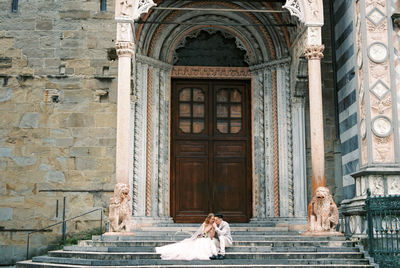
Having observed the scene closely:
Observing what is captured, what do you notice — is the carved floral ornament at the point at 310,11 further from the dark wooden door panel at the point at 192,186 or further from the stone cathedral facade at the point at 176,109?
the dark wooden door panel at the point at 192,186

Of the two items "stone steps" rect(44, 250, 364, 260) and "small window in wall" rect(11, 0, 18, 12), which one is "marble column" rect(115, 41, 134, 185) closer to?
"stone steps" rect(44, 250, 364, 260)

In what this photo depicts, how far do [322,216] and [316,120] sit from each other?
210cm

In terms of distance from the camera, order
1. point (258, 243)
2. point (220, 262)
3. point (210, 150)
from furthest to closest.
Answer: point (210, 150) → point (258, 243) → point (220, 262)

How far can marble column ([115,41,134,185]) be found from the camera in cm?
1159

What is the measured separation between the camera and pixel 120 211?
36.6ft

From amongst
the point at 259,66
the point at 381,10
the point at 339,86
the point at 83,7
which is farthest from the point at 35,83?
the point at 381,10

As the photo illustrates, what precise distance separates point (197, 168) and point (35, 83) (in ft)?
16.1

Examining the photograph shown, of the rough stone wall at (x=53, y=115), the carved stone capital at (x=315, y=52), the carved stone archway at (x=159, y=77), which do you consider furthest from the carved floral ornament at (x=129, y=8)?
the carved stone capital at (x=315, y=52)

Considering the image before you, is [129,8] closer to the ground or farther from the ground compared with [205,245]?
farther from the ground

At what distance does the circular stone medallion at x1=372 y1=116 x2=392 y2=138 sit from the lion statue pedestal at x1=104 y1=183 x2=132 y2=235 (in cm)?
526

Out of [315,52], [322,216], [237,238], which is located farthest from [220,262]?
[315,52]

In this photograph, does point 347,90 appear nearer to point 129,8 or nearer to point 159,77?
point 159,77

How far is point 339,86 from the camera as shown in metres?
13.6

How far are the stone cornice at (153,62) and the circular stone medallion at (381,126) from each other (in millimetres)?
6232
